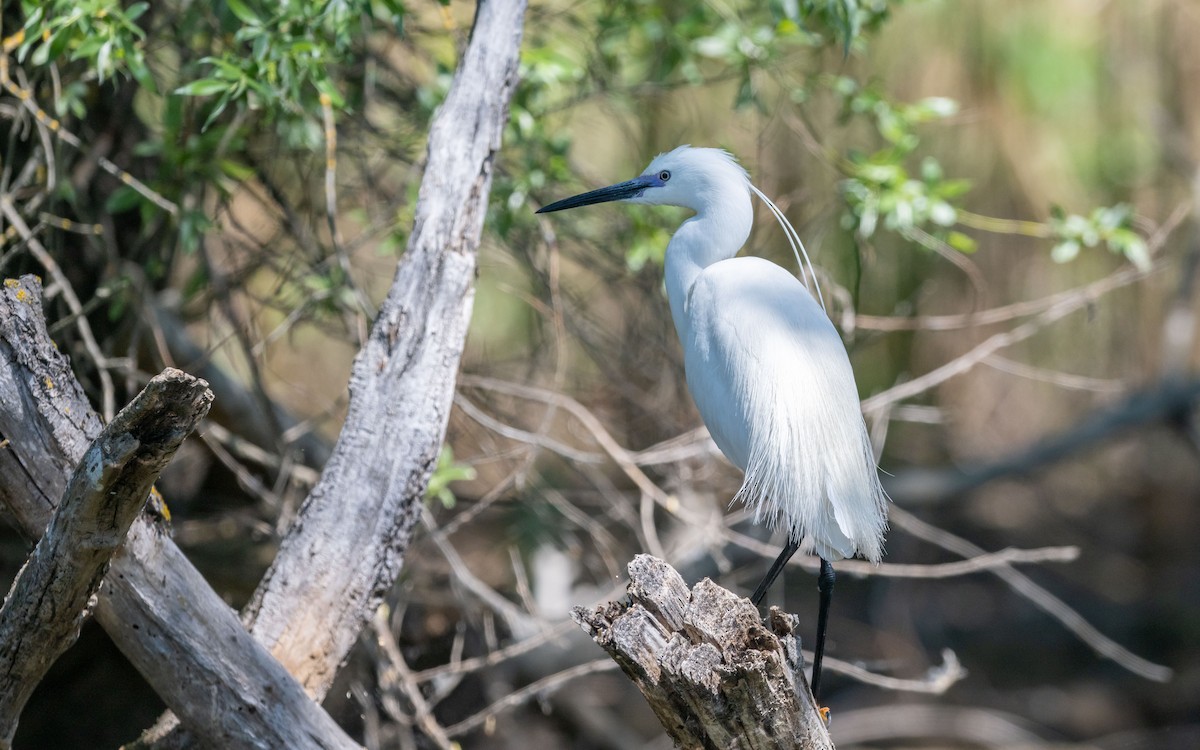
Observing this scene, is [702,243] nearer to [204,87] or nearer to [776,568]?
[776,568]

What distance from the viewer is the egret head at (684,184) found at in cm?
239

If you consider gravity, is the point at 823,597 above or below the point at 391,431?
below

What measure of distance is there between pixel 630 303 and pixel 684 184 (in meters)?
1.27

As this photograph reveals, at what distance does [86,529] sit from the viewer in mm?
1297

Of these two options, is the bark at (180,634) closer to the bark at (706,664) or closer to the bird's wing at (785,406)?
the bark at (706,664)

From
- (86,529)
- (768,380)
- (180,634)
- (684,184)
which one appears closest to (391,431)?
(180,634)

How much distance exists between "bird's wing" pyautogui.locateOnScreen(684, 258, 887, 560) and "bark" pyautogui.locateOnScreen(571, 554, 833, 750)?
0.66 meters

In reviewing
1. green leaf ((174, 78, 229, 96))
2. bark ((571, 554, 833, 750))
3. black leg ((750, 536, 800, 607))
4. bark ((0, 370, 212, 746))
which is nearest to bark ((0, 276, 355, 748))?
bark ((0, 370, 212, 746))

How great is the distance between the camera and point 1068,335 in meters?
4.96

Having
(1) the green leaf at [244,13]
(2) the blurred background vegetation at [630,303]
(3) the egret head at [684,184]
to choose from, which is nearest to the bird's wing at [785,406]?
(3) the egret head at [684,184]

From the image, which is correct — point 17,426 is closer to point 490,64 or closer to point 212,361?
point 490,64

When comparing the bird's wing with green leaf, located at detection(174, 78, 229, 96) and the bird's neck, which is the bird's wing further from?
green leaf, located at detection(174, 78, 229, 96)

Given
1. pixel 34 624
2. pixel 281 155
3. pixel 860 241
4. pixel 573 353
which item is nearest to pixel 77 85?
pixel 281 155

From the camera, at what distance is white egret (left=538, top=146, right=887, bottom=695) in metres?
2.00
